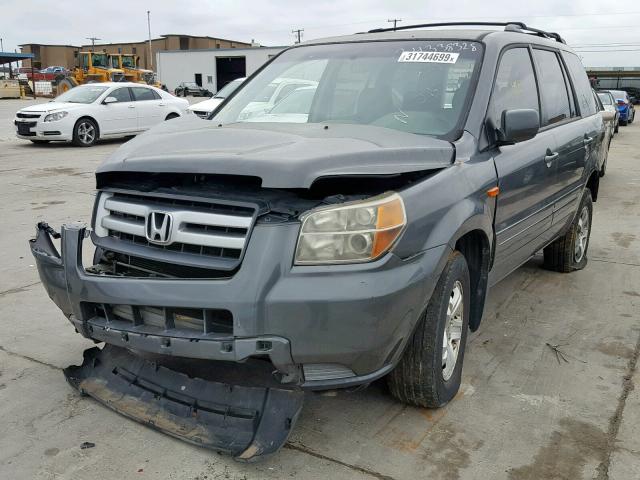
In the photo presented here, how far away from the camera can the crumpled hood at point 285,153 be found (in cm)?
243

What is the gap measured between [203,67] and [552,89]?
65.8m

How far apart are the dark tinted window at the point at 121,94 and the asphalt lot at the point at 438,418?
11.9 m

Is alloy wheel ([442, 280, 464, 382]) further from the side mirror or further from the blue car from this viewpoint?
the blue car

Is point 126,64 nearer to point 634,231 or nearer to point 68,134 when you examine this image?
point 68,134

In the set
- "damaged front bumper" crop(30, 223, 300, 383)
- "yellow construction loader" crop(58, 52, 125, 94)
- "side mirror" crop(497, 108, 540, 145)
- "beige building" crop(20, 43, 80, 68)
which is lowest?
"damaged front bumper" crop(30, 223, 300, 383)

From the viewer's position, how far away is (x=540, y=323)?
14.4ft

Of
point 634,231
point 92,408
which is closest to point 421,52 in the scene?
point 92,408

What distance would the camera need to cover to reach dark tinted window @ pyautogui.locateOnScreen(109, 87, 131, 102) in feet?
52.0

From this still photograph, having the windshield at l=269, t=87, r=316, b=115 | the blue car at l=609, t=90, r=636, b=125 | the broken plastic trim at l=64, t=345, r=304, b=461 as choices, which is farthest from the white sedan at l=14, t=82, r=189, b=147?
the blue car at l=609, t=90, r=636, b=125

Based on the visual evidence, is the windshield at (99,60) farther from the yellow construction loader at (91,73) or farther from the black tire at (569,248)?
the black tire at (569,248)

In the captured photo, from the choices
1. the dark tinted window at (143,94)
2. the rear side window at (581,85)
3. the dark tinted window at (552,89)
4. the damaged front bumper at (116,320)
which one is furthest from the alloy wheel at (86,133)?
the damaged front bumper at (116,320)

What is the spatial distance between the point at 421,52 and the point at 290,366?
2.13 m

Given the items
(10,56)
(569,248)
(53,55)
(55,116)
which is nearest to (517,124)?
(569,248)

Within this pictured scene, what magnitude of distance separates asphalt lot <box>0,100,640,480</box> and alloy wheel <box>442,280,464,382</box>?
23cm
